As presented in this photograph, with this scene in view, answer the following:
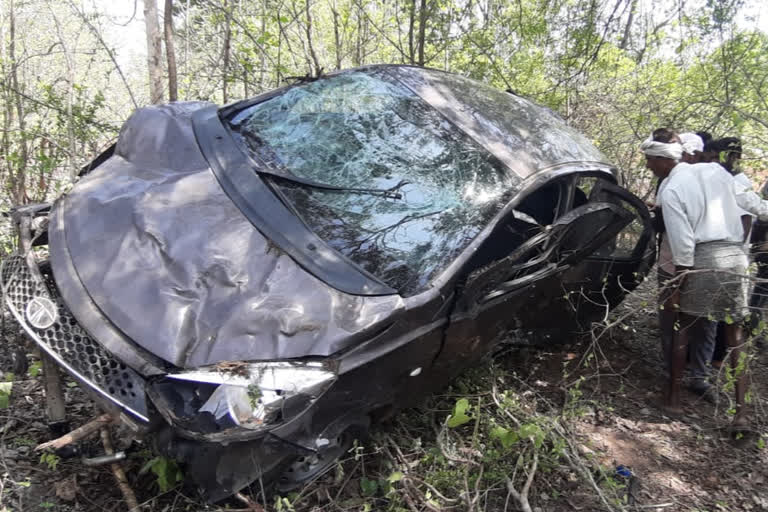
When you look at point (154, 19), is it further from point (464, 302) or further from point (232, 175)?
point (464, 302)

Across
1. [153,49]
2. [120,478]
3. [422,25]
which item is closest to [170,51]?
[153,49]

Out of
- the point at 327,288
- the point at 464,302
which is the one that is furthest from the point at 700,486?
the point at 327,288

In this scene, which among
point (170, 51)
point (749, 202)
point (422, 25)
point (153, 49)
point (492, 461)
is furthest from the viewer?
point (422, 25)

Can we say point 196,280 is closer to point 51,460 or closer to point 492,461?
point 51,460

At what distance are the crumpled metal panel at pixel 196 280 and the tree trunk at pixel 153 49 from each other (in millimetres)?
4058

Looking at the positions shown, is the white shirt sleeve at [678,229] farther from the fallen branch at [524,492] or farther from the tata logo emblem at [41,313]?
the tata logo emblem at [41,313]

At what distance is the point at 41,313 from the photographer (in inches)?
77.5

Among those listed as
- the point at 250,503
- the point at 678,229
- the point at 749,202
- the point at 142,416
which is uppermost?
the point at 749,202

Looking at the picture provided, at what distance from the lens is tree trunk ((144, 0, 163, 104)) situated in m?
6.04

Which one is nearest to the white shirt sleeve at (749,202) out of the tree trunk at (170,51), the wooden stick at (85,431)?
the wooden stick at (85,431)

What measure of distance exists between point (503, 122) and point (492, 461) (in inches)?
75.9

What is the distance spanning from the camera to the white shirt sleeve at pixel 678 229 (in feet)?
10.4

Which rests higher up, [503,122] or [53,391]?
[503,122]

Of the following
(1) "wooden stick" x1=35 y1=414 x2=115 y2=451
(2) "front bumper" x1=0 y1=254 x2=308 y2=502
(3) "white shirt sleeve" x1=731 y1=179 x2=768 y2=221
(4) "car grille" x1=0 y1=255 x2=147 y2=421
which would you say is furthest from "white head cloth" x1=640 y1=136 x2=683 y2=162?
(1) "wooden stick" x1=35 y1=414 x2=115 y2=451
